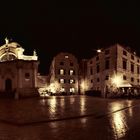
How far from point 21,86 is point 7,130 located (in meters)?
43.0

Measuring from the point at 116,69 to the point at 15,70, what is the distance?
68.6 ft

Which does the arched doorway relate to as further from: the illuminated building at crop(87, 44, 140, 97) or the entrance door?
the illuminated building at crop(87, 44, 140, 97)

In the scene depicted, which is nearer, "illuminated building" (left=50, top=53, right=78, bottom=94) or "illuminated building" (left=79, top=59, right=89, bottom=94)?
"illuminated building" (left=79, top=59, right=89, bottom=94)

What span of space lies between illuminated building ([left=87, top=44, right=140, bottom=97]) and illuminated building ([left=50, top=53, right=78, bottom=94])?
54.9ft

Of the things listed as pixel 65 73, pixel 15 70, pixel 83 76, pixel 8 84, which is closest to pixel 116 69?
pixel 15 70

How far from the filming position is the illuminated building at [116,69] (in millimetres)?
51781

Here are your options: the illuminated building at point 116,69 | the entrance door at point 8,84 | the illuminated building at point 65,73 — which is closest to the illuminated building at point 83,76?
the illuminated building at point 65,73

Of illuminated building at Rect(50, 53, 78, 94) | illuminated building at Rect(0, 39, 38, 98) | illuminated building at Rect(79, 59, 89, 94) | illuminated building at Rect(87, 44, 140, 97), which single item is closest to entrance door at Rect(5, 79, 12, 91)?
illuminated building at Rect(0, 39, 38, 98)

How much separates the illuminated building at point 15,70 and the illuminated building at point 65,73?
19966mm

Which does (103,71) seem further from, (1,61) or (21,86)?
(1,61)

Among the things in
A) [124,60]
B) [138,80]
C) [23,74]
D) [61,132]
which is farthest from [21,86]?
[61,132]

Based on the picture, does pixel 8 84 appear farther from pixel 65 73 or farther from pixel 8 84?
pixel 65 73

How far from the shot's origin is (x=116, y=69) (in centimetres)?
5144

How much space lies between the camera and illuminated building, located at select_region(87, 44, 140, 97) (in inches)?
2039
